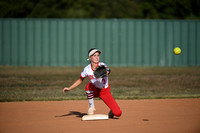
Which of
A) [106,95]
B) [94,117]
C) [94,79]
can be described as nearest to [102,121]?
[94,117]

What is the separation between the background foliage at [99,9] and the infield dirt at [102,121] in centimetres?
1981

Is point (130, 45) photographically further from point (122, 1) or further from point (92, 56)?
point (92, 56)

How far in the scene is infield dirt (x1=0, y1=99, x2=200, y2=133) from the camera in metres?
5.91

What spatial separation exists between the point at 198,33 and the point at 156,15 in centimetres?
1019

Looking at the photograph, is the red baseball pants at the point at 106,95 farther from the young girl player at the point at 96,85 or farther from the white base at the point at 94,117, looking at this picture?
the white base at the point at 94,117

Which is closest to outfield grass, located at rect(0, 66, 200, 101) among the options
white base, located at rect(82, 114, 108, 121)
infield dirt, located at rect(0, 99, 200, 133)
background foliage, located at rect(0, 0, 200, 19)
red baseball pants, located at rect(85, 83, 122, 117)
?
infield dirt, located at rect(0, 99, 200, 133)

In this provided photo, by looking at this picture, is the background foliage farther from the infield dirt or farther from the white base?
the white base

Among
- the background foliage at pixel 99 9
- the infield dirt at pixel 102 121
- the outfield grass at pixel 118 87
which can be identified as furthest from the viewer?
the background foliage at pixel 99 9

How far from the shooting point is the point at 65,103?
9141 mm

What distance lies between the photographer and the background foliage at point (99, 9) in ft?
93.3

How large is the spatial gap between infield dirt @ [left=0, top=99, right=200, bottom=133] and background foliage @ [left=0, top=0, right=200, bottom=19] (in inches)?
780

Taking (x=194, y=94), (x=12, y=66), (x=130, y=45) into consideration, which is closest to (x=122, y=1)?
(x=130, y=45)

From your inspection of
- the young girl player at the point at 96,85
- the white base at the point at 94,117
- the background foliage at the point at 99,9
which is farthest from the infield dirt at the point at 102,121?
the background foliage at the point at 99,9

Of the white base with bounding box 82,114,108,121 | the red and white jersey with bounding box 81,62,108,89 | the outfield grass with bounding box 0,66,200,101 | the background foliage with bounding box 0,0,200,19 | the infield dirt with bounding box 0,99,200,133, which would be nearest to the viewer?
the infield dirt with bounding box 0,99,200,133
